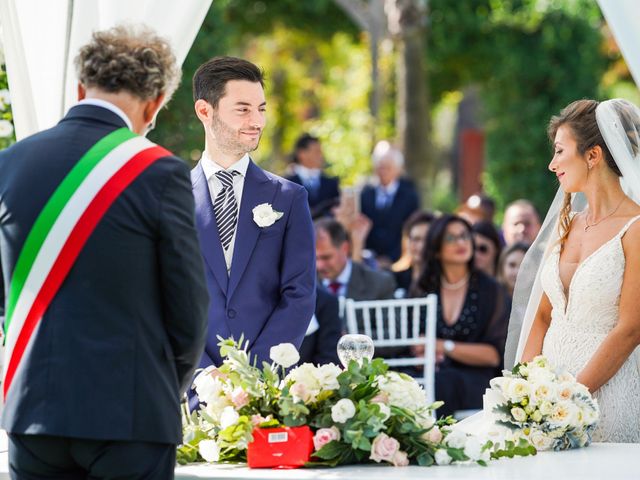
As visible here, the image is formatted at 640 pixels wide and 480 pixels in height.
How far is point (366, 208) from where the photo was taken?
1103 cm

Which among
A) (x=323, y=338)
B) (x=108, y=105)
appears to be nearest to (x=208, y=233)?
(x=108, y=105)

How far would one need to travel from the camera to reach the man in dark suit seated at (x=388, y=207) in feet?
35.9

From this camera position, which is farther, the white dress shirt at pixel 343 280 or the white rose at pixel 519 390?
the white dress shirt at pixel 343 280

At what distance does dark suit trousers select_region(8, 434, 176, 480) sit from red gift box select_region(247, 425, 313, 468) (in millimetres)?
547

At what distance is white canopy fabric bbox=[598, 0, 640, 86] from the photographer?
16.1 feet

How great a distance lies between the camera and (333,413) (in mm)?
3496

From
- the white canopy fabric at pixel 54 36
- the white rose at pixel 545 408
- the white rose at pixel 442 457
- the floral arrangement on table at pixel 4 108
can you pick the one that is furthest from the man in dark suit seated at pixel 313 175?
the white rose at pixel 442 457

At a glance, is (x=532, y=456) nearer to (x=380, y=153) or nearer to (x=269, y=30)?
(x=380, y=153)

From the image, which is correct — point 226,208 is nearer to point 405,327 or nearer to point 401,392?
point 401,392

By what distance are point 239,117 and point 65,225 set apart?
4.51 ft

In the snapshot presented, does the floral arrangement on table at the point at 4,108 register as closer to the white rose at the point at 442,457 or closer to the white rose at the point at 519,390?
the white rose at the point at 519,390

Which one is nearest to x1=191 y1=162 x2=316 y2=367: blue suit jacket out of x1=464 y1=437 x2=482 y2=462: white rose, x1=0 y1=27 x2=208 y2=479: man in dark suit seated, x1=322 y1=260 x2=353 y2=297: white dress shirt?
x1=464 y1=437 x2=482 y2=462: white rose

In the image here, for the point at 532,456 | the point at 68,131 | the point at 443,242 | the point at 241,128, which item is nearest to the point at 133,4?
the point at 241,128

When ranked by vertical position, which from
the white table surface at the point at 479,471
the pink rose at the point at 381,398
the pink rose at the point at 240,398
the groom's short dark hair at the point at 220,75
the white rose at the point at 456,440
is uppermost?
the groom's short dark hair at the point at 220,75
